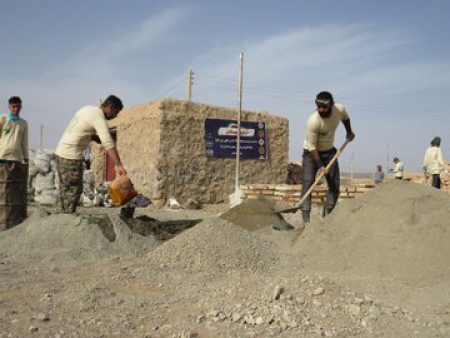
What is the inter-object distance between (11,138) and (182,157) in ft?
Result: 15.4

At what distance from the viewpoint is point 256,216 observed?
14.2ft

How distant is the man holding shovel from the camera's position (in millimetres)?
4207

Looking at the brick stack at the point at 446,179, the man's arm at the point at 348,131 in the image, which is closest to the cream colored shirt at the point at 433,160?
the brick stack at the point at 446,179

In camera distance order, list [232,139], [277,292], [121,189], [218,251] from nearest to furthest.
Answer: [277,292] < [218,251] < [121,189] < [232,139]

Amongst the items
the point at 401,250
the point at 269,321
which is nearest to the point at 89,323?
the point at 269,321

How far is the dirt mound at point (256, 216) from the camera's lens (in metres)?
4.23

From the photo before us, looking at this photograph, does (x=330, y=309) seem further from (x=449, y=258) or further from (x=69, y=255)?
(x=69, y=255)

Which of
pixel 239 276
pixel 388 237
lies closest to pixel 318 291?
pixel 239 276

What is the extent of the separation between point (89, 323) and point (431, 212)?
8.45 feet

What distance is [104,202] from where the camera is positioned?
8.97 metres

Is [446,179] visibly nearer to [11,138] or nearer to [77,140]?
[77,140]

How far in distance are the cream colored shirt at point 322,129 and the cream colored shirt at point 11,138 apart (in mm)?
3013

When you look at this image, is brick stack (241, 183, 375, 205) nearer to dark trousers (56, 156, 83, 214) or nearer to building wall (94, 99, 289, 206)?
building wall (94, 99, 289, 206)

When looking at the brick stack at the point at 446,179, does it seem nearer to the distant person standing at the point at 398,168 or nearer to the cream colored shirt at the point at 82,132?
the distant person standing at the point at 398,168
